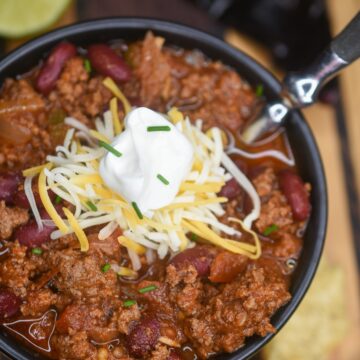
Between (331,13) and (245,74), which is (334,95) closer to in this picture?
(331,13)

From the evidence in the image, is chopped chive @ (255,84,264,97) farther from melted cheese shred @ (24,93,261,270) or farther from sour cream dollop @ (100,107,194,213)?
sour cream dollop @ (100,107,194,213)

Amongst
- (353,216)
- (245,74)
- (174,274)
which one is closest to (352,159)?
(353,216)

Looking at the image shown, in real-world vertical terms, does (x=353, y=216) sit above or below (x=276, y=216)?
below

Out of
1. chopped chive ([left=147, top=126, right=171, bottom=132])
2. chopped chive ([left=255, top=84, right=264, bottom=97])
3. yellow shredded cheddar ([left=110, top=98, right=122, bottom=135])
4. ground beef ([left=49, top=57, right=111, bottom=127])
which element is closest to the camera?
chopped chive ([left=147, top=126, right=171, bottom=132])

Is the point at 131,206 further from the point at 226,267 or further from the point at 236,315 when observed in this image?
the point at 236,315

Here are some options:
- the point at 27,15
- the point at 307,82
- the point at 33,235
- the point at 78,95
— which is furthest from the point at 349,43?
the point at 27,15

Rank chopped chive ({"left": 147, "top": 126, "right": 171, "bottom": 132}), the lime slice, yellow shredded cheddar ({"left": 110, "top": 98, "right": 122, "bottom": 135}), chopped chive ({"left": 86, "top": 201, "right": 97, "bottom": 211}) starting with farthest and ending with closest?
the lime slice → yellow shredded cheddar ({"left": 110, "top": 98, "right": 122, "bottom": 135}) → chopped chive ({"left": 86, "top": 201, "right": 97, "bottom": 211}) → chopped chive ({"left": 147, "top": 126, "right": 171, "bottom": 132})

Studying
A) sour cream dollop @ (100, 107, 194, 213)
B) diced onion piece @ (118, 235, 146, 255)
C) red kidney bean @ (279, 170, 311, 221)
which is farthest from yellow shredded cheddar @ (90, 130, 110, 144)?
red kidney bean @ (279, 170, 311, 221)
